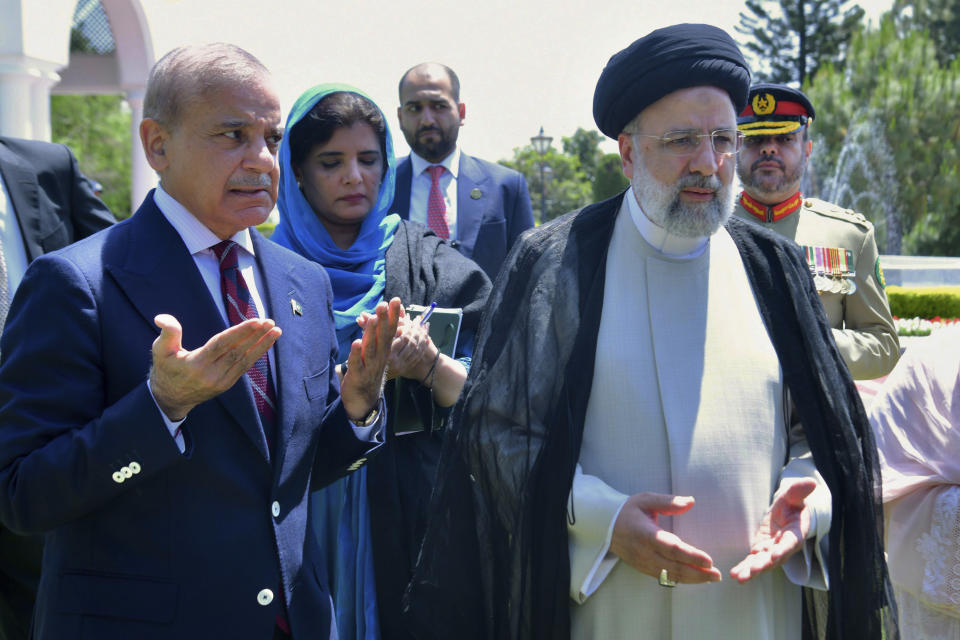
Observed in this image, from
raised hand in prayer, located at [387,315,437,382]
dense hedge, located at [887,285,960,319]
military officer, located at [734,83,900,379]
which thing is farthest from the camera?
dense hedge, located at [887,285,960,319]

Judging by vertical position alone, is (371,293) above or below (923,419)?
above

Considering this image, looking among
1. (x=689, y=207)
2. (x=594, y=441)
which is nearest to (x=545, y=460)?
(x=594, y=441)

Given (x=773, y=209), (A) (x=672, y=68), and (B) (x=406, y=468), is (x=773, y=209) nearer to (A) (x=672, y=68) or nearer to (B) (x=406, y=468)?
(A) (x=672, y=68)

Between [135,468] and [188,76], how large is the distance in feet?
2.71

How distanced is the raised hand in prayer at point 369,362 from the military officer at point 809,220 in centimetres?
201

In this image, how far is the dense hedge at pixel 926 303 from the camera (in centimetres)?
1549

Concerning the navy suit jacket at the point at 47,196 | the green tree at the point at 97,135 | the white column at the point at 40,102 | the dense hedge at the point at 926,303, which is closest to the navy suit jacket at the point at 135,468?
the navy suit jacket at the point at 47,196

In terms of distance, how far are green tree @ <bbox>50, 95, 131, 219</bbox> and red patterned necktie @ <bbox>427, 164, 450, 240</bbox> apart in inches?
1341

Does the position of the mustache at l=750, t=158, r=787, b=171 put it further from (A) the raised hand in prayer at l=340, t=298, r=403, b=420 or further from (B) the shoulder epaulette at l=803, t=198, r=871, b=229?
(A) the raised hand in prayer at l=340, t=298, r=403, b=420

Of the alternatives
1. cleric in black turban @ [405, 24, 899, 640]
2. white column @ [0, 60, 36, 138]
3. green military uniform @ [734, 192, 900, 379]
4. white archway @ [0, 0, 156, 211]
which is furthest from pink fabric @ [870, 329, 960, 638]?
white column @ [0, 60, 36, 138]

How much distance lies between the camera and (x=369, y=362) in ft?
7.14

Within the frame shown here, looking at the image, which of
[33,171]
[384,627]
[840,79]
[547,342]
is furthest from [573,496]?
[840,79]

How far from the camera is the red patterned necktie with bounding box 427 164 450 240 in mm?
4719

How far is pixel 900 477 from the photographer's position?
121 inches
